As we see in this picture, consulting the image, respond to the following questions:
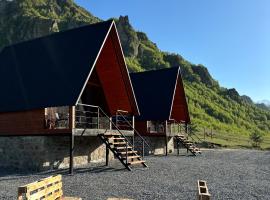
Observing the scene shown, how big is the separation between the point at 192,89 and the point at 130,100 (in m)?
78.4

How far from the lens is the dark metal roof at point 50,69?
50.6 feet

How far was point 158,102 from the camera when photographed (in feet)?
86.9

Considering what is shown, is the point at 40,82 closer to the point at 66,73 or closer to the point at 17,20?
the point at 66,73

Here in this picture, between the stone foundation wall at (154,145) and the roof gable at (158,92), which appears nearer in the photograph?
the roof gable at (158,92)

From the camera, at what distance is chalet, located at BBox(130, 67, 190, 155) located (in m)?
25.8

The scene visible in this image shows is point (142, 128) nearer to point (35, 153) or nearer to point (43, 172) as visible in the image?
point (35, 153)

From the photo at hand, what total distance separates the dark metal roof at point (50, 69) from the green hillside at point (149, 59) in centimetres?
6213

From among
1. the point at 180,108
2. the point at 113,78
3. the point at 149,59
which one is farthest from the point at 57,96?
the point at 149,59

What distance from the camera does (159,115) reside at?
25578 mm

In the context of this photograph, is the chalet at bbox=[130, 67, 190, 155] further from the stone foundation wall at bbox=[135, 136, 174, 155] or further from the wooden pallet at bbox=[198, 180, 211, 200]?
the wooden pallet at bbox=[198, 180, 211, 200]

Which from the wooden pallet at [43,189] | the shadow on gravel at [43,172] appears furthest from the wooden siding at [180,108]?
the wooden pallet at [43,189]

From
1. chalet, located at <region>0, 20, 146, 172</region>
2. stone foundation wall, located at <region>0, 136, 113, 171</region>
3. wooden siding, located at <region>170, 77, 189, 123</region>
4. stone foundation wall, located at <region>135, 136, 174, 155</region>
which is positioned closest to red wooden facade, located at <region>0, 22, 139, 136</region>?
chalet, located at <region>0, 20, 146, 172</region>

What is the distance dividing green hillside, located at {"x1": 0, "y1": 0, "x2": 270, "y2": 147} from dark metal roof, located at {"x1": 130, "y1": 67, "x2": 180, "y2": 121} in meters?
50.8

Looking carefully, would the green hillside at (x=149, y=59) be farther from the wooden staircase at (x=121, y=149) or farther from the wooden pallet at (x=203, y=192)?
the wooden pallet at (x=203, y=192)
